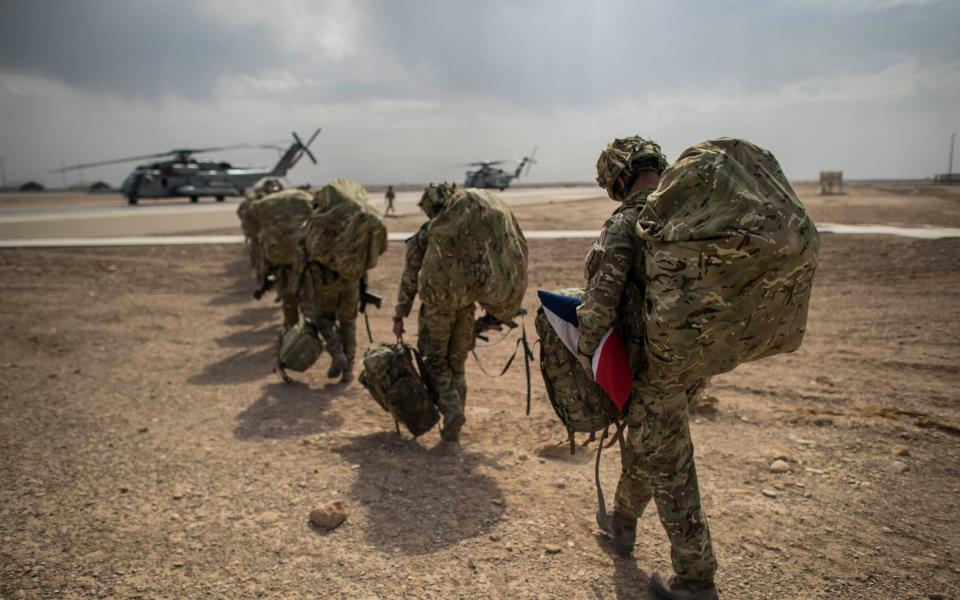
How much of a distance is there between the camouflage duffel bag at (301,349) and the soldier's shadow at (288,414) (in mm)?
271

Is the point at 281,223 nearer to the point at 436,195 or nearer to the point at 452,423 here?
the point at 436,195

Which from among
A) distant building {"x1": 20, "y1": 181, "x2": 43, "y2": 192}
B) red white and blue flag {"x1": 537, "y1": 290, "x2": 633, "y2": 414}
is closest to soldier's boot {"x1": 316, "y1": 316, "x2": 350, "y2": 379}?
red white and blue flag {"x1": 537, "y1": 290, "x2": 633, "y2": 414}

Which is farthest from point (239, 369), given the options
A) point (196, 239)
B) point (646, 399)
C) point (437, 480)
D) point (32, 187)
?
point (32, 187)

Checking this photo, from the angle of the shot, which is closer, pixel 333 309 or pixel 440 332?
pixel 440 332

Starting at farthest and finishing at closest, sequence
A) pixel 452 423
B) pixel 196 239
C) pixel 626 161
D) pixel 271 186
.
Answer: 1. pixel 196 239
2. pixel 271 186
3. pixel 452 423
4. pixel 626 161

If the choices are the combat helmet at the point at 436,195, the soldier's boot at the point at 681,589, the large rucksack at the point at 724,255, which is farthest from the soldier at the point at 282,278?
the large rucksack at the point at 724,255

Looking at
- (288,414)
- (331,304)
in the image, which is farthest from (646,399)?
(331,304)

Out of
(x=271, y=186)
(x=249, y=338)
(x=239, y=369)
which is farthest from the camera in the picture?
(x=271, y=186)

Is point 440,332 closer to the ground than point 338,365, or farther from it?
farther from it

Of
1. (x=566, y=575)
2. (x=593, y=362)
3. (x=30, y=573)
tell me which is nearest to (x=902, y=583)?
(x=566, y=575)

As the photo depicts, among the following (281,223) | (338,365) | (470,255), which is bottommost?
(338,365)

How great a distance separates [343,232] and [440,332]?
1838 mm

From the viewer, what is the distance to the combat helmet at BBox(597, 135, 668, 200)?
2.45 meters

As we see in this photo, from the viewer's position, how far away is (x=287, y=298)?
6742 mm
